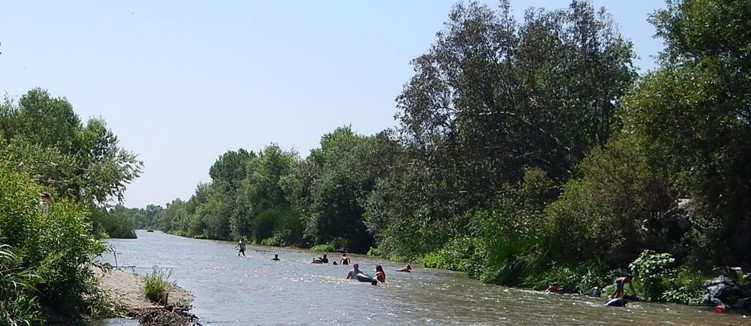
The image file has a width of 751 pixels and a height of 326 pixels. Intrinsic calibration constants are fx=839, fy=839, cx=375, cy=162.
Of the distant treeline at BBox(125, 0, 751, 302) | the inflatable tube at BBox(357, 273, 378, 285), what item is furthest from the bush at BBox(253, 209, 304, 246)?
the inflatable tube at BBox(357, 273, 378, 285)

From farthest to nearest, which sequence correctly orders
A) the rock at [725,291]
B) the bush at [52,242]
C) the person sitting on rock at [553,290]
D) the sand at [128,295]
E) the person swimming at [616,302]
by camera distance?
the person sitting on rock at [553,290], the rock at [725,291], the person swimming at [616,302], the sand at [128,295], the bush at [52,242]

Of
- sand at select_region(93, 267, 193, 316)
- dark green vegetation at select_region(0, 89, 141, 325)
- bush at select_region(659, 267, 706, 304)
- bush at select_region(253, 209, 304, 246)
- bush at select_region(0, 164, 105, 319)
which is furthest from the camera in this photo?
bush at select_region(253, 209, 304, 246)

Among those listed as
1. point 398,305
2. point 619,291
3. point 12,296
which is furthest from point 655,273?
point 12,296

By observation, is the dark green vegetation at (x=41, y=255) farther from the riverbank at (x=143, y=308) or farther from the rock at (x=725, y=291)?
the rock at (x=725, y=291)

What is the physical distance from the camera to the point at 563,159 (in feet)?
159

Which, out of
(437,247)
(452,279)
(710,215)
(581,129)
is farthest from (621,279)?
(437,247)

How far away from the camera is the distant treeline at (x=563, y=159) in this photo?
27.2 m

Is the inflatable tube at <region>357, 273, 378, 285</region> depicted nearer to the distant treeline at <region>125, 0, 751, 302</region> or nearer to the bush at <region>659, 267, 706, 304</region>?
the distant treeline at <region>125, 0, 751, 302</region>

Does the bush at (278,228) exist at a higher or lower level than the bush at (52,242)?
higher

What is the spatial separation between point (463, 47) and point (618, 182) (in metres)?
16.9

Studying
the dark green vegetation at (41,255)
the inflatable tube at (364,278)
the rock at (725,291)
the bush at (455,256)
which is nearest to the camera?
the dark green vegetation at (41,255)

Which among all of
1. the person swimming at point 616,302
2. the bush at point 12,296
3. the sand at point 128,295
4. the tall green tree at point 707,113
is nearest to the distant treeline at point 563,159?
the tall green tree at point 707,113

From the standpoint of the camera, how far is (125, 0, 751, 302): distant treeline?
27.2 meters

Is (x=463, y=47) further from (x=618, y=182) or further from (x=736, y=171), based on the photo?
(x=736, y=171)
